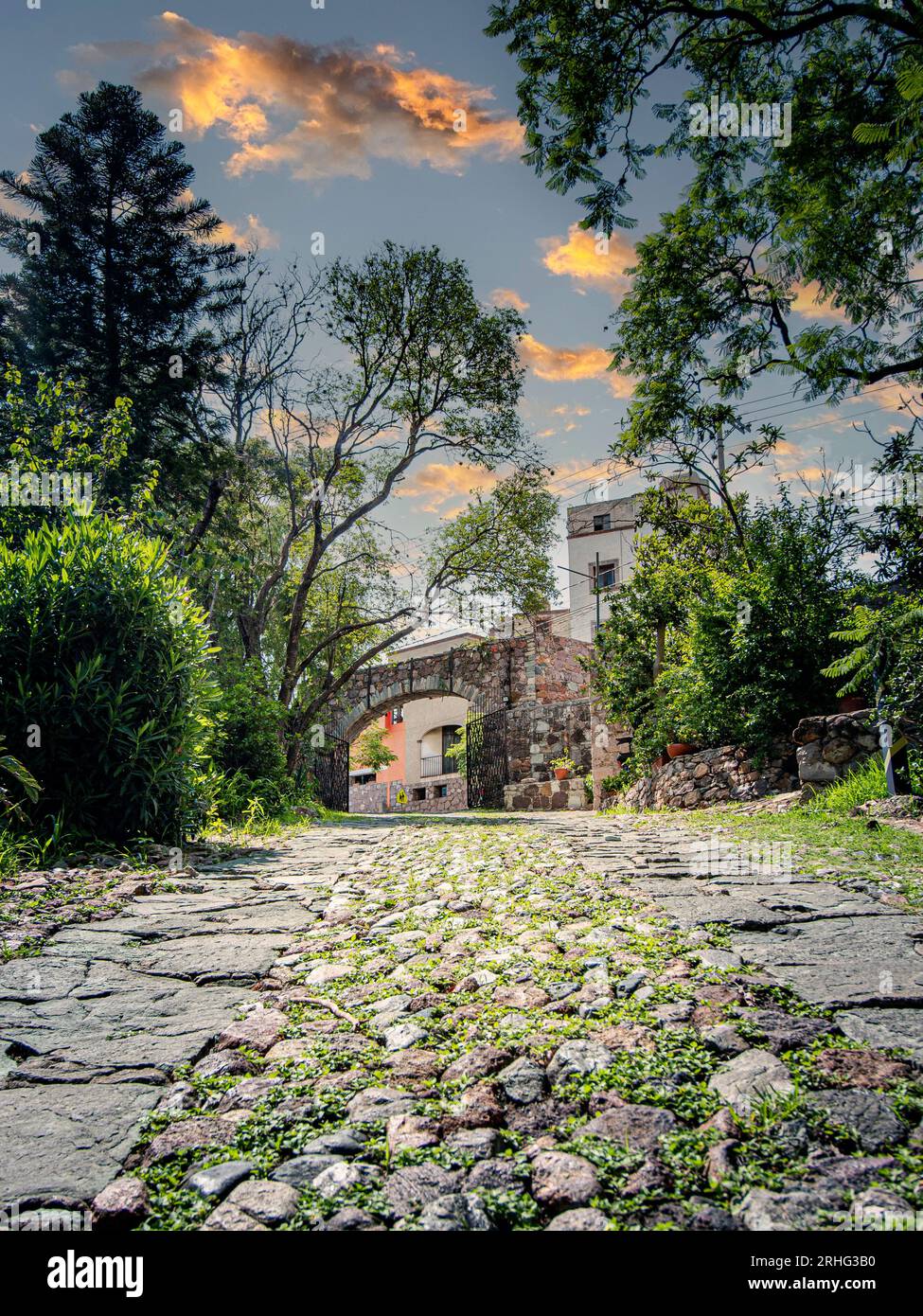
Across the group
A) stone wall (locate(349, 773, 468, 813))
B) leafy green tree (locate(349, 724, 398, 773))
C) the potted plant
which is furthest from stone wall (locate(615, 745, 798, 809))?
leafy green tree (locate(349, 724, 398, 773))

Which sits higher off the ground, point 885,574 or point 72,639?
point 885,574

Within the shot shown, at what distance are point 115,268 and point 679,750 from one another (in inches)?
441

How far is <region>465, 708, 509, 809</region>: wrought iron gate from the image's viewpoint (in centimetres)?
1853

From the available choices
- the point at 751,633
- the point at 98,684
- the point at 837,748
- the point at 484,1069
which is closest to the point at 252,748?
the point at 98,684

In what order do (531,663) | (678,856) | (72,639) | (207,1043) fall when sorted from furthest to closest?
(531,663)
(72,639)
(678,856)
(207,1043)

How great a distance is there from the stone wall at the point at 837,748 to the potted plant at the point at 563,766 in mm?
9556

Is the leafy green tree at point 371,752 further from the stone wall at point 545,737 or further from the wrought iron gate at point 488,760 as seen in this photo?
the stone wall at point 545,737

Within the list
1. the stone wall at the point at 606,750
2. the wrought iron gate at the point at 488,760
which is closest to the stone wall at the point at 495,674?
the wrought iron gate at the point at 488,760

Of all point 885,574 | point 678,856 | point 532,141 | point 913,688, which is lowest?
point 678,856

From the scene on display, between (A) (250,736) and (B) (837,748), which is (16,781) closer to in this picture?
→ (A) (250,736)

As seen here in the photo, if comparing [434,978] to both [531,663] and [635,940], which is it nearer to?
[635,940]

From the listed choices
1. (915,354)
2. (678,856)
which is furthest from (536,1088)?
(915,354)

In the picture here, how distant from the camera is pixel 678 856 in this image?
15.8 feet

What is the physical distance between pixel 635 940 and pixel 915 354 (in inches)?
270
